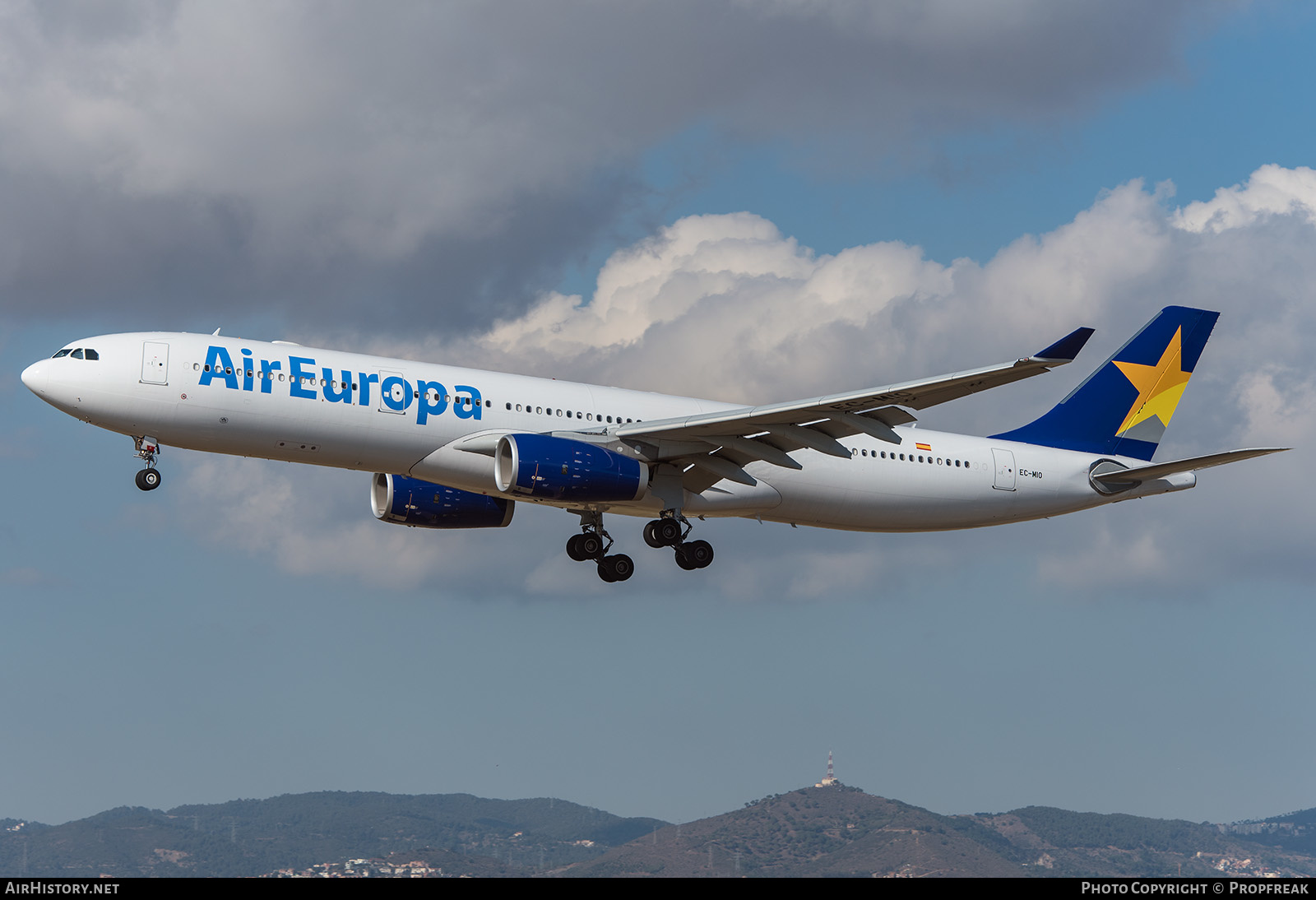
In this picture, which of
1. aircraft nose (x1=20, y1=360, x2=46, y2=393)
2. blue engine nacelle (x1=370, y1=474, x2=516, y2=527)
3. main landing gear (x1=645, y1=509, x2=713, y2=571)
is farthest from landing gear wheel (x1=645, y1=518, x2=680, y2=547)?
aircraft nose (x1=20, y1=360, x2=46, y2=393)

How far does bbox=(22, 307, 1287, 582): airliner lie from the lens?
116ft

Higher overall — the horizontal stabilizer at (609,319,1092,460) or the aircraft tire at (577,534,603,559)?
the horizontal stabilizer at (609,319,1092,460)

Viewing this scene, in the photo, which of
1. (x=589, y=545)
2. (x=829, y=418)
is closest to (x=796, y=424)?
(x=829, y=418)

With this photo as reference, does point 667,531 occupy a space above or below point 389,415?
below

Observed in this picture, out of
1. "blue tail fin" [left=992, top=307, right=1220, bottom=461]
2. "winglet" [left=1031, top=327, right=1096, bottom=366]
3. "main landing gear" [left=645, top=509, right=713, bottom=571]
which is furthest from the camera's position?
"blue tail fin" [left=992, top=307, right=1220, bottom=461]

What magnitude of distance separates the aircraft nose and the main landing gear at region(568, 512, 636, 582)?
51.8ft

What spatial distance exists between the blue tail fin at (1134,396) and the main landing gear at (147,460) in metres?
26.9

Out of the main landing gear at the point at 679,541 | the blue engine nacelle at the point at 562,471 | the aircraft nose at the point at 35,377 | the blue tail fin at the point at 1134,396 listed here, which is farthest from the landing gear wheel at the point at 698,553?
the aircraft nose at the point at 35,377

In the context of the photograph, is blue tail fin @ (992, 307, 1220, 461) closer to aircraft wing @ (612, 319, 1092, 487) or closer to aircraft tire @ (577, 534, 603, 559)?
aircraft wing @ (612, 319, 1092, 487)

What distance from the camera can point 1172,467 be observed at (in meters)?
42.8

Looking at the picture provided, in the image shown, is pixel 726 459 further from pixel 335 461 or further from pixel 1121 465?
pixel 1121 465

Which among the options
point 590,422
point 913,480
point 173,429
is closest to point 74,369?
point 173,429

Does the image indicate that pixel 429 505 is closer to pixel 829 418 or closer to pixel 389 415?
pixel 389 415

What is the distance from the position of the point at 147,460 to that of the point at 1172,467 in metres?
30.1
